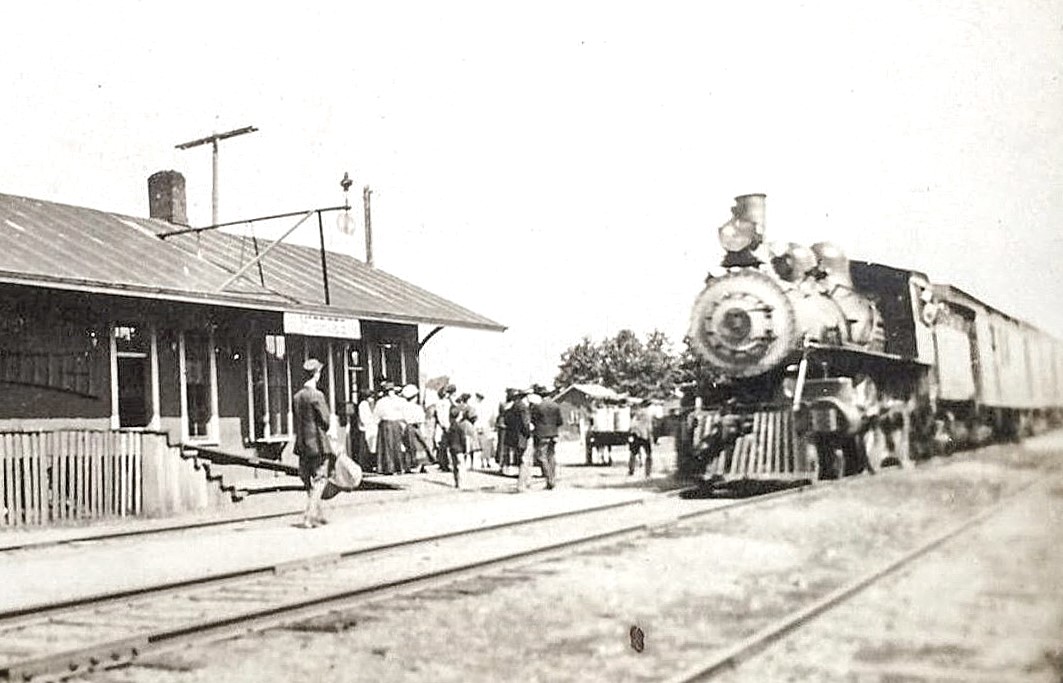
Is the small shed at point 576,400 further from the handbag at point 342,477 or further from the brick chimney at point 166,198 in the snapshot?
the handbag at point 342,477

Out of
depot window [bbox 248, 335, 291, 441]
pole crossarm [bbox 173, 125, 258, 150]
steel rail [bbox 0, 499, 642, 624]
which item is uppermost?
pole crossarm [bbox 173, 125, 258, 150]

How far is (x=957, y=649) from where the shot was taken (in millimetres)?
4922

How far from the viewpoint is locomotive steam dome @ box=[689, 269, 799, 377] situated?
13023mm

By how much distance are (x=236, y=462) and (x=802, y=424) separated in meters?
7.27

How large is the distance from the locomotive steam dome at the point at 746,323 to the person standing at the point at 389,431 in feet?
17.0

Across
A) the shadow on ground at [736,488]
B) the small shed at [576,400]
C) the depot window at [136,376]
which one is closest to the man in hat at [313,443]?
the depot window at [136,376]

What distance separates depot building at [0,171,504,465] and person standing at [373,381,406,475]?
104cm

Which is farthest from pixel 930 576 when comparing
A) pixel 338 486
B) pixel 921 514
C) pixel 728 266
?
pixel 728 266

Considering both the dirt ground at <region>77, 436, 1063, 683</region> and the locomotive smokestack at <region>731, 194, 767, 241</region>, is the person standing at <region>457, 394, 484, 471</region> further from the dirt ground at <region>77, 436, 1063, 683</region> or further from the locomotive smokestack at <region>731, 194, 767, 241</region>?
the dirt ground at <region>77, 436, 1063, 683</region>

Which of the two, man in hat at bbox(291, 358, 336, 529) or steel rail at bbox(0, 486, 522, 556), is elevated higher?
man in hat at bbox(291, 358, 336, 529)

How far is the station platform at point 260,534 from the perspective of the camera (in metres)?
7.53

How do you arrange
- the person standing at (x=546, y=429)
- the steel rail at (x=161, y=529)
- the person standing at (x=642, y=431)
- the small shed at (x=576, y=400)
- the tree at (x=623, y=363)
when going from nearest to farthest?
1. the steel rail at (x=161, y=529)
2. the person standing at (x=546, y=429)
3. the person standing at (x=642, y=431)
4. the small shed at (x=576, y=400)
5. the tree at (x=623, y=363)

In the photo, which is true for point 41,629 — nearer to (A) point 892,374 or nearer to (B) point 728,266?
(B) point 728,266

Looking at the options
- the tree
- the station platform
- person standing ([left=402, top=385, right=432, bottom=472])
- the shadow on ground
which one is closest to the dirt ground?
the station platform
